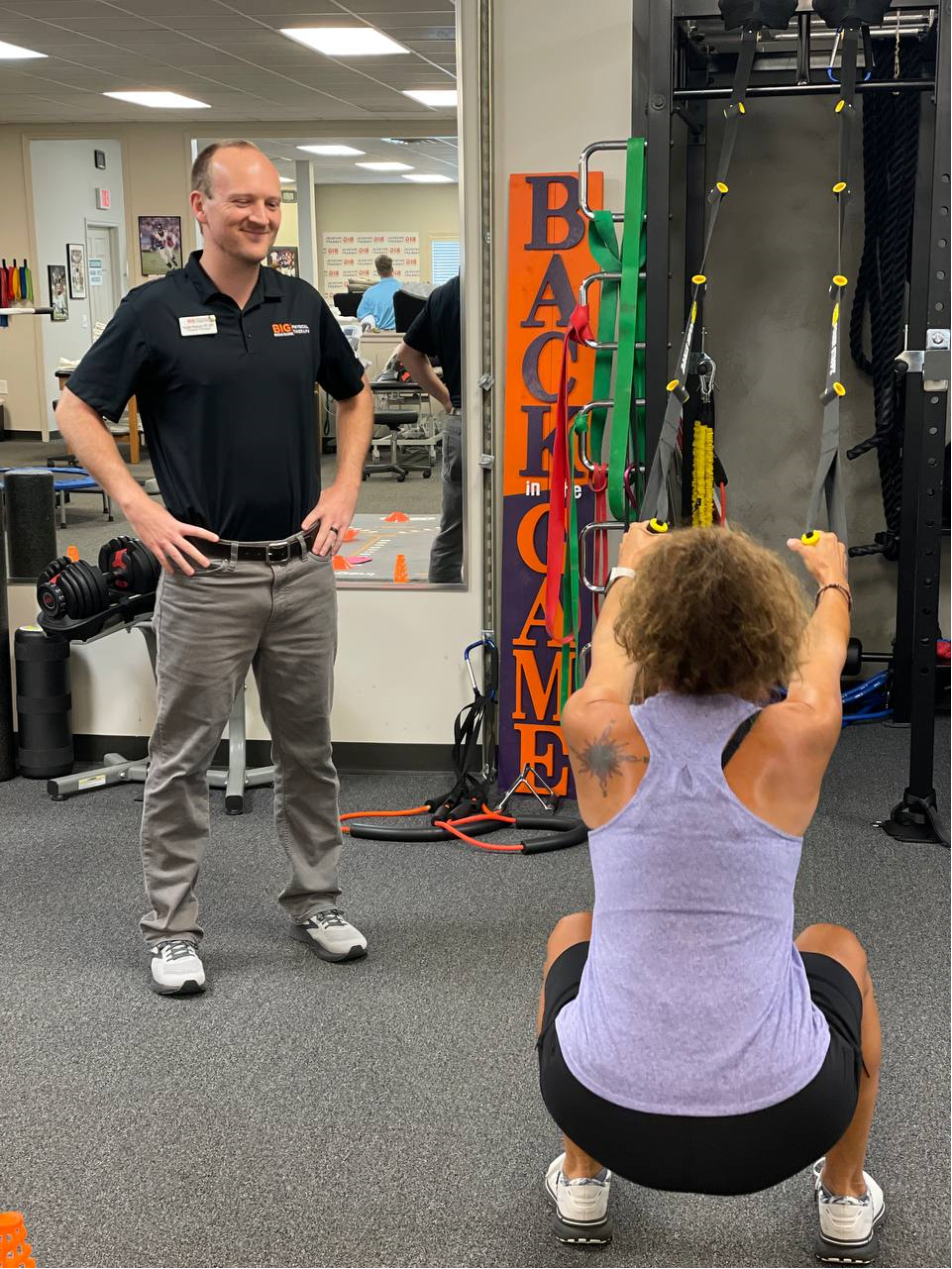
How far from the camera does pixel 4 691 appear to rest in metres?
4.04

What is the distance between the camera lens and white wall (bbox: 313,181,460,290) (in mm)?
3682

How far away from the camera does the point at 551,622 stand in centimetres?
376

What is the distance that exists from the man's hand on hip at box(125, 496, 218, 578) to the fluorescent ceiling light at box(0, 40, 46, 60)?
208cm

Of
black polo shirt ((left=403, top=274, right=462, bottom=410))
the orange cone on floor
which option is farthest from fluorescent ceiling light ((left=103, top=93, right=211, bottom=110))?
the orange cone on floor

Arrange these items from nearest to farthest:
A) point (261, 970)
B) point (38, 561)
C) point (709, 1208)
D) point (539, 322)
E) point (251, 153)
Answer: point (709, 1208) < point (251, 153) < point (261, 970) < point (539, 322) < point (38, 561)

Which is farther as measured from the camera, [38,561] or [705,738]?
[38,561]

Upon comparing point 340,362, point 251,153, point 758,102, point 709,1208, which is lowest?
point 709,1208

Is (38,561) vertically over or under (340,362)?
under

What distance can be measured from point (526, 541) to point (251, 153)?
1.54 m

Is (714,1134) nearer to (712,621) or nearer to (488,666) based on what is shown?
(712,621)

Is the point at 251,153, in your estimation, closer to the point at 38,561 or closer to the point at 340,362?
the point at 340,362

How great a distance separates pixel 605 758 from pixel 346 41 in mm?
2895

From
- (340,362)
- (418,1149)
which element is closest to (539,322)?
(340,362)

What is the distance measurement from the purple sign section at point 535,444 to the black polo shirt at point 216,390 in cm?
111
